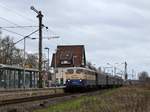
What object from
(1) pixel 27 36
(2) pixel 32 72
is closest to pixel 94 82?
(2) pixel 32 72

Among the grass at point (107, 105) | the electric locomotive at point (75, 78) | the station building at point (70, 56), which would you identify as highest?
→ the station building at point (70, 56)

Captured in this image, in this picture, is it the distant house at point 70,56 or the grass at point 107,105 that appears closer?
the grass at point 107,105

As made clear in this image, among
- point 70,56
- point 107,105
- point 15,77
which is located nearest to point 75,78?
point 15,77

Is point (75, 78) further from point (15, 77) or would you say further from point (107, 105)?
point (107, 105)

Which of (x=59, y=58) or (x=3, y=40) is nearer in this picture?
(x=3, y=40)

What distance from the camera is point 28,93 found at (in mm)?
43062

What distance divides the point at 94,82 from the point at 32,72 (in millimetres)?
9907

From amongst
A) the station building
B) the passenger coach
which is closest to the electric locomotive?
the passenger coach

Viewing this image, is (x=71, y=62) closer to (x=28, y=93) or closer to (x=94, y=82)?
(x=94, y=82)

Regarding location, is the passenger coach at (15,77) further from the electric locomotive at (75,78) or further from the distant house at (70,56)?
→ the distant house at (70,56)

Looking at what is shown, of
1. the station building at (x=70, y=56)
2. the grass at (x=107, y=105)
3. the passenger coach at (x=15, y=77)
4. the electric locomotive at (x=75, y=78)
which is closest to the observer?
the grass at (x=107, y=105)

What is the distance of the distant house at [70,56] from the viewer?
132 metres

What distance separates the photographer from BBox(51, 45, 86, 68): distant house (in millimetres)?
132375

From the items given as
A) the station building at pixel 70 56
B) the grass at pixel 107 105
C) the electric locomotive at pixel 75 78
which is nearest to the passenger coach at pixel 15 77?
the electric locomotive at pixel 75 78
